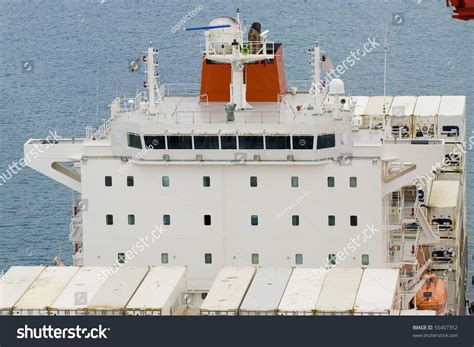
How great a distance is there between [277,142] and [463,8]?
963 cm

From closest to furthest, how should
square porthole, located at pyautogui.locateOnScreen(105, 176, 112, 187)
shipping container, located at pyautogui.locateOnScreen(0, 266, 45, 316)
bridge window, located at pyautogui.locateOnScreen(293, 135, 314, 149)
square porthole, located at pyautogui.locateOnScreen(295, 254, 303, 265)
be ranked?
shipping container, located at pyautogui.locateOnScreen(0, 266, 45, 316), bridge window, located at pyautogui.locateOnScreen(293, 135, 314, 149), square porthole, located at pyautogui.locateOnScreen(295, 254, 303, 265), square porthole, located at pyautogui.locateOnScreen(105, 176, 112, 187)

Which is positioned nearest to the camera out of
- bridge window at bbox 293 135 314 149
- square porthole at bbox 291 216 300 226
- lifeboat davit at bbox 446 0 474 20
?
lifeboat davit at bbox 446 0 474 20

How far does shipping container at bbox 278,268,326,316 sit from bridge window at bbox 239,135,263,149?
4926 millimetres

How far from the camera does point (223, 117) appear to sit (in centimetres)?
5700

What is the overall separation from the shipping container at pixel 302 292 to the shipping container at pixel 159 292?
12.1 ft

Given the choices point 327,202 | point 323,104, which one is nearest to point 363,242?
point 327,202

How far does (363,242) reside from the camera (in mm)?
55969

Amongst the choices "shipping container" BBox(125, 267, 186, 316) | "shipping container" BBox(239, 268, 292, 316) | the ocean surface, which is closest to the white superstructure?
"shipping container" BBox(125, 267, 186, 316)

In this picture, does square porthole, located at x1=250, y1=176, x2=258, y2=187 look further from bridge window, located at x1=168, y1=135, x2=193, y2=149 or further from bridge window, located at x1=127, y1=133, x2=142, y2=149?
bridge window, located at x1=127, y1=133, x2=142, y2=149

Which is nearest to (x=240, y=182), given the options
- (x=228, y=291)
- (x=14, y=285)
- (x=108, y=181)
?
(x=108, y=181)

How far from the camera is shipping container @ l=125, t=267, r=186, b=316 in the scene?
1959 inches

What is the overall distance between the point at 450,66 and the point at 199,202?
2718 inches

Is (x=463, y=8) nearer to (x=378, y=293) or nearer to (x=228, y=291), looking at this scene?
(x=378, y=293)
